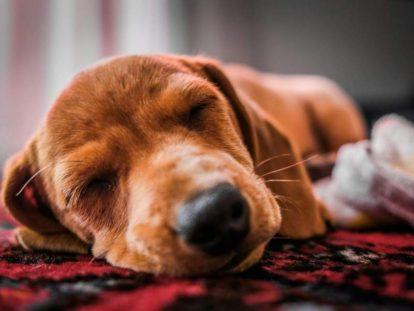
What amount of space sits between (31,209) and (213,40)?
17.2ft

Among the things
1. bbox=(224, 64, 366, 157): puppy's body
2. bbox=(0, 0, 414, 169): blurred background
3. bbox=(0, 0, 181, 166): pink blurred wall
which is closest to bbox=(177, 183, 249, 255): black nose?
bbox=(224, 64, 366, 157): puppy's body

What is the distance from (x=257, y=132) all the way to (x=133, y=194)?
725 mm

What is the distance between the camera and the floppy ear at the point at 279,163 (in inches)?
73.7

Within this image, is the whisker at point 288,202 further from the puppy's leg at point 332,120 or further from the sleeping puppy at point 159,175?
the puppy's leg at point 332,120

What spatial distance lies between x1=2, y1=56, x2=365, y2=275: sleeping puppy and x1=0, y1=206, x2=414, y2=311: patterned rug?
0.10 metres

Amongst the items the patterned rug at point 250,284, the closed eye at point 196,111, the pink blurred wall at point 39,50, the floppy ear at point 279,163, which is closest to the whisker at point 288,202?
the floppy ear at point 279,163

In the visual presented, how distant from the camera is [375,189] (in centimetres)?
197

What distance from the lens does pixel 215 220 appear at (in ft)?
3.85

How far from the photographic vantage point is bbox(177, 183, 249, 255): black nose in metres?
1.18

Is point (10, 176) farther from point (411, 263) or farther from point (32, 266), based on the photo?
point (411, 263)

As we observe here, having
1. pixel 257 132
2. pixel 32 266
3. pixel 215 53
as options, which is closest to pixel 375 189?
pixel 257 132

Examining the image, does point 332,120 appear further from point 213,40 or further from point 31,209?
point 213,40

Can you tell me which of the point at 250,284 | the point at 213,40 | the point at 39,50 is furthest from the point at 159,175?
the point at 213,40

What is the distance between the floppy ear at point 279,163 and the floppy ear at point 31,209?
812 mm
